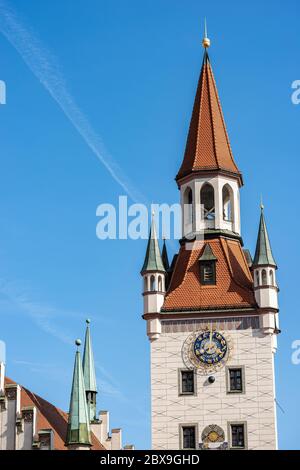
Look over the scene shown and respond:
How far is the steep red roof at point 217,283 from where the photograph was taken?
6894 cm

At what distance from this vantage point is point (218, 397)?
6694 centimetres

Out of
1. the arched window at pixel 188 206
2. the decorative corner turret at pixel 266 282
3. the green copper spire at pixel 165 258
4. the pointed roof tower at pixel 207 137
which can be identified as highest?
the pointed roof tower at pixel 207 137

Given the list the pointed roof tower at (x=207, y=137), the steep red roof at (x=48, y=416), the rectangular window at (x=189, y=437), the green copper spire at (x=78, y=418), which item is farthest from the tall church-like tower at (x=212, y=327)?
the green copper spire at (x=78, y=418)

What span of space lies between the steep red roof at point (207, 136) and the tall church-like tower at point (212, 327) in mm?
244

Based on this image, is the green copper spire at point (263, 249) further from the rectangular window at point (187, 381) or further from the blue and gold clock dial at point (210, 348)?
the rectangular window at point (187, 381)

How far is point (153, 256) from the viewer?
70.9 metres

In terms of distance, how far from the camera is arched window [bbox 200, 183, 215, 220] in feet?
239

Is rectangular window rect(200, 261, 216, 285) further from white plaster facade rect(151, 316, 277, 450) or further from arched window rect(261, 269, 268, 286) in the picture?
arched window rect(261, 269, 268, 286)

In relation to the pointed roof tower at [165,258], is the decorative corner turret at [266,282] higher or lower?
lower

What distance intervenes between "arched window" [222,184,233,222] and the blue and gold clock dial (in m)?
7.41

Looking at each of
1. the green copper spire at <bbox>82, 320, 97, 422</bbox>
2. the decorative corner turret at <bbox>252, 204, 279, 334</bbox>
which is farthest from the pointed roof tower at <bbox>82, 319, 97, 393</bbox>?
the decorative corner turret at <bbox>252, 204, 279, 334</bbox>

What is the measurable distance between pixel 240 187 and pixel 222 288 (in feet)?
23.4

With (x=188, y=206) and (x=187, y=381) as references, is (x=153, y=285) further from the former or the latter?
(x=188, y=206)

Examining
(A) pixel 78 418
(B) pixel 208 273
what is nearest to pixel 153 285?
(B) pixel 208 273
